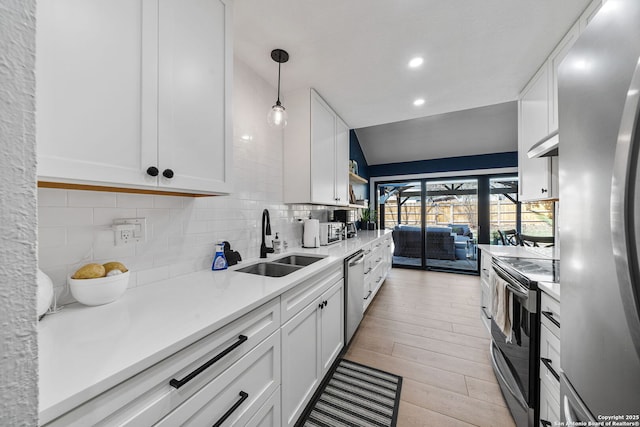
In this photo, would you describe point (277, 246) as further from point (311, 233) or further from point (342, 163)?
point (342, 163)

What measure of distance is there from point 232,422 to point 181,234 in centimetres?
101

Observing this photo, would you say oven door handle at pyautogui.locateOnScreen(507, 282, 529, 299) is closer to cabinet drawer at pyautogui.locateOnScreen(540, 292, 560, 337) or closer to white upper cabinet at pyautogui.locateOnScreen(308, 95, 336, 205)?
cabinet drawer at pyautogui.locateOnScreen(540, 292, 560, 337)

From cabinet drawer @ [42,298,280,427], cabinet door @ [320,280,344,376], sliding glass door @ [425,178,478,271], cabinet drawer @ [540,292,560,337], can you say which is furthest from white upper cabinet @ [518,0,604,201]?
sliding glass door @ [425,178,478,271]

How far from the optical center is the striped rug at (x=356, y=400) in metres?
1.50

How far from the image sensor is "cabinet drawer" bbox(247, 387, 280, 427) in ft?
3.51

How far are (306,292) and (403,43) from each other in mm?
1901

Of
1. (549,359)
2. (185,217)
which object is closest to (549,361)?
(549,359)

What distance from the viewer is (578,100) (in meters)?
0.65

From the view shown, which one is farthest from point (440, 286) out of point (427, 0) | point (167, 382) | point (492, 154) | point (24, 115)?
point (24, 115)

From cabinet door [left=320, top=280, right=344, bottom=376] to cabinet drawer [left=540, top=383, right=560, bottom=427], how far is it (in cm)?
121

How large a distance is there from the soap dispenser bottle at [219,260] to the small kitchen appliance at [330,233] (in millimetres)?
1295

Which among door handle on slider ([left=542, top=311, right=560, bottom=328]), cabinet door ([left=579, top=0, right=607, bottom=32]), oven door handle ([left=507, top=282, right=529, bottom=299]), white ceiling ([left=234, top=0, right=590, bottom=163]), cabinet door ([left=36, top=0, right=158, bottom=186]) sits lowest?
door handle on slider ([left=542, top=311, right=560, bottom=328])

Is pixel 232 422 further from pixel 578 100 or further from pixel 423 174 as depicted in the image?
pixel 423 174

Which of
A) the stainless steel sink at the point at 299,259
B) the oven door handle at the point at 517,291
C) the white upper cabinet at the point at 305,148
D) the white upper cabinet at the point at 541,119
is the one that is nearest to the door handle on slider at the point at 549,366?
the oven door handle at the point at 517,291
